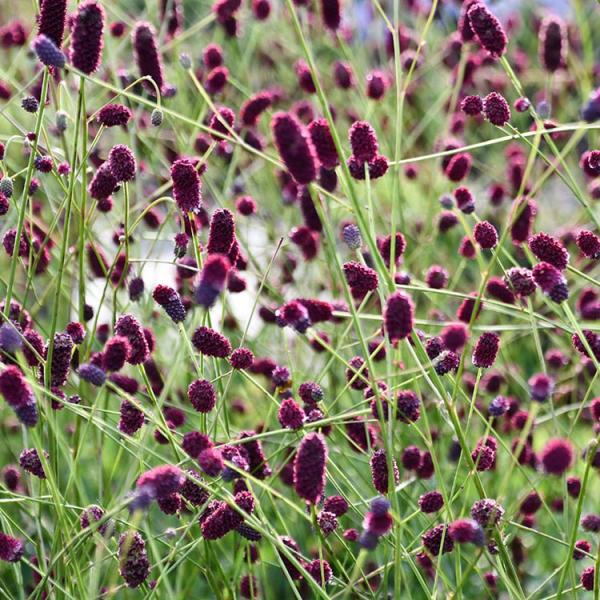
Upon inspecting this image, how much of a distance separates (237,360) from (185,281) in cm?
75

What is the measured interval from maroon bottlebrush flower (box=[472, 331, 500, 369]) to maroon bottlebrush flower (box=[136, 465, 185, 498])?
37 centimetres

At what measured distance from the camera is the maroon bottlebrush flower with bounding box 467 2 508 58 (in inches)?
43.3

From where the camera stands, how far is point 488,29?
110cm

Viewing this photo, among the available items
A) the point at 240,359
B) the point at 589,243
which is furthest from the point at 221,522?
the point at 589,243

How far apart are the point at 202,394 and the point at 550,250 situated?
40 cm

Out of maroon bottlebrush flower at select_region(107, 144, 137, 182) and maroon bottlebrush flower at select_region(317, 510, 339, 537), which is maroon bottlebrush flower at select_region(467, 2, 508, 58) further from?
maroon bottlebrush flower at select_region(317, 510, 339, 537)

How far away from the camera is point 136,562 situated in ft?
3.10

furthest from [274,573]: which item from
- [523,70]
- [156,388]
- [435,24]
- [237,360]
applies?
[435,24]

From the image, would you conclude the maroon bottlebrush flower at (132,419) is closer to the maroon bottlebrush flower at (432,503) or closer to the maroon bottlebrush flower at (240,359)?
the maroon bottlebrush flower at (240,359)

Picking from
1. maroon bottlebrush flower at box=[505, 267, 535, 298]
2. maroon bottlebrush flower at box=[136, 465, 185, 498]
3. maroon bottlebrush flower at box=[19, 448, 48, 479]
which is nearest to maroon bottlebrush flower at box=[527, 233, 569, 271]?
maroon bottlebrush flower at box=[505, 267, 535, 298]

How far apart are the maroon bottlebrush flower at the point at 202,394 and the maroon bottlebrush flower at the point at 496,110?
1.46ft

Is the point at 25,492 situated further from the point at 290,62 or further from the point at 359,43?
the point at 290,62

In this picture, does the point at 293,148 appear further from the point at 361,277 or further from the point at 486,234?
the point at 486,234

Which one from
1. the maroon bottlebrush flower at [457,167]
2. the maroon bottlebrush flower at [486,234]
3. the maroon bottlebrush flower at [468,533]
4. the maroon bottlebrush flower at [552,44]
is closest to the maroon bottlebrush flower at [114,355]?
the maroon bottlebrush flower at [468,533]
